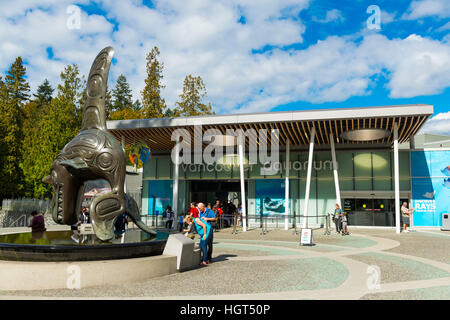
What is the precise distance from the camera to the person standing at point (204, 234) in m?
9.28

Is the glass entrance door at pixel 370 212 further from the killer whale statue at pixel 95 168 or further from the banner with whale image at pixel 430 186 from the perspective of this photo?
the killer whale statue at pixel 95 168

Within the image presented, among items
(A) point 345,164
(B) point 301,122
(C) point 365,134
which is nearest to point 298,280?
(B) point 301,122

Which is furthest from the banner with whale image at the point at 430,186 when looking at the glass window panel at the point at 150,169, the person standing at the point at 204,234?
the person standing at the point at 204,234

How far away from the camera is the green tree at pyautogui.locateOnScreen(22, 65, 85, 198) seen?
29.6 meters

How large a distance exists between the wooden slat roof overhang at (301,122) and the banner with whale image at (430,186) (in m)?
2.32

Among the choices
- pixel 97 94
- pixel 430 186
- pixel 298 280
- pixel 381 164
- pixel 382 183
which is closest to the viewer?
pixel 298 280

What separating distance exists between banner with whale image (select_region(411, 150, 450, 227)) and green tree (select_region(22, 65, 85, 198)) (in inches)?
1045

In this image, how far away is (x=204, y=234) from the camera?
9.34 meters

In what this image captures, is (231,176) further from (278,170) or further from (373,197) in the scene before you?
(373,197)

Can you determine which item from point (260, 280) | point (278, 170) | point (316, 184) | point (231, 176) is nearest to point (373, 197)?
point (316, 184)

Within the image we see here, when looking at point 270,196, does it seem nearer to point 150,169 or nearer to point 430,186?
point 150,169

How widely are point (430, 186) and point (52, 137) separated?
28827mm

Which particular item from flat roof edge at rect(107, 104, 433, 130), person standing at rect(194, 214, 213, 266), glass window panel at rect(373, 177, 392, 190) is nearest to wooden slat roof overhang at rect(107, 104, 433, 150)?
flat roof edge at rect(107, 104, 433, 130)
